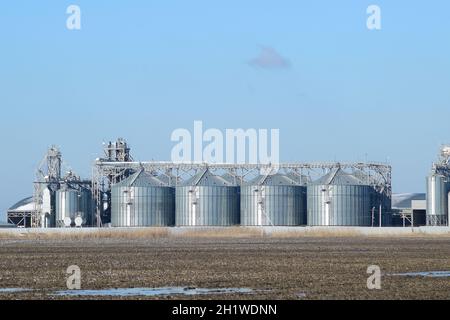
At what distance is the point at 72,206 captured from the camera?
136m

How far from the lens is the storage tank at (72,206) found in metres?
136

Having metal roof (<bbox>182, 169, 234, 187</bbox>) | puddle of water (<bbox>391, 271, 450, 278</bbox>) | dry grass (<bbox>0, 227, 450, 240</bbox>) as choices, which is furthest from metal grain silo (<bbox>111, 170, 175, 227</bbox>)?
puddle of water (<bbox>391, 271, 450, 278</bbox>)

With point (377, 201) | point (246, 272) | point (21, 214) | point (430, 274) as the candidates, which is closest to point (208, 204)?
point (377, 201)

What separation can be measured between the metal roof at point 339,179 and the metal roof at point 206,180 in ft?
36.2

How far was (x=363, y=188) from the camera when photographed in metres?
129

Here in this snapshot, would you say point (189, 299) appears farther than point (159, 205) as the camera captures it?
No

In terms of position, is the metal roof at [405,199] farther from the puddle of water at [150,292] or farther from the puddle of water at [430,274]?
the puddle of water at [150,292]

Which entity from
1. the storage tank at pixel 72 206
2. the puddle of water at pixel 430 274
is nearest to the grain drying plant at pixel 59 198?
the storage tank at pixel 72 206

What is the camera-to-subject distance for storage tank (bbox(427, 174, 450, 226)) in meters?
129
